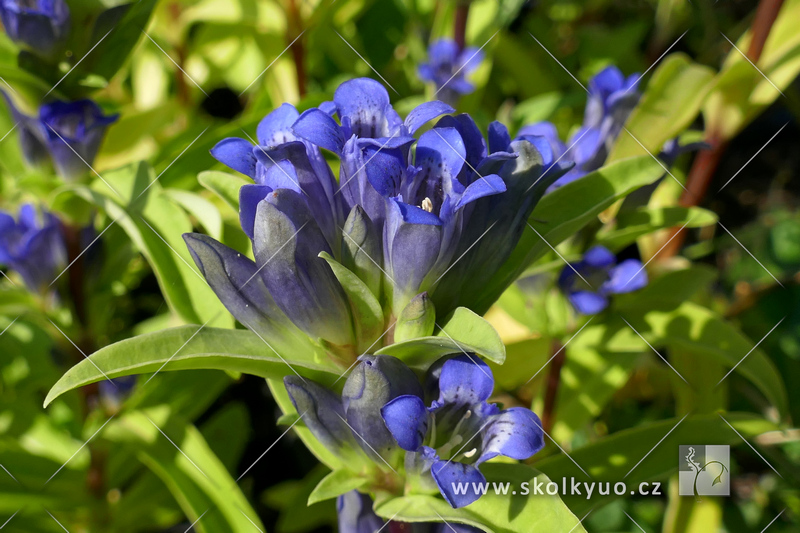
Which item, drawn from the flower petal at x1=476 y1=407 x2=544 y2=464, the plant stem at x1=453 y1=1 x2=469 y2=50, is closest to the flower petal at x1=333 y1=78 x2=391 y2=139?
the flower petal at x1=476 y1=407 x2=544 y2=464

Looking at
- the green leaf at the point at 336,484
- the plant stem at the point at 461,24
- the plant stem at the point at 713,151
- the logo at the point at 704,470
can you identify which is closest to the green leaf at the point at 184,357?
the green leaf at the point at 336,484

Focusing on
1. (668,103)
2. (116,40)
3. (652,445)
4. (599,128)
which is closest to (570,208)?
(599,128)

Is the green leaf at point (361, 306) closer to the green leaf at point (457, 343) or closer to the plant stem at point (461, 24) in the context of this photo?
the green leaf at point (457, 343)

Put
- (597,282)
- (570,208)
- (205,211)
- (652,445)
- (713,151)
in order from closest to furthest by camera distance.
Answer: (570,208) → (205,211) → (652,445) → (597,282) → (713,151)

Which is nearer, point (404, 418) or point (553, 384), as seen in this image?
point (404, 418)

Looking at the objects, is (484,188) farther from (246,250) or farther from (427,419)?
(246,250)
